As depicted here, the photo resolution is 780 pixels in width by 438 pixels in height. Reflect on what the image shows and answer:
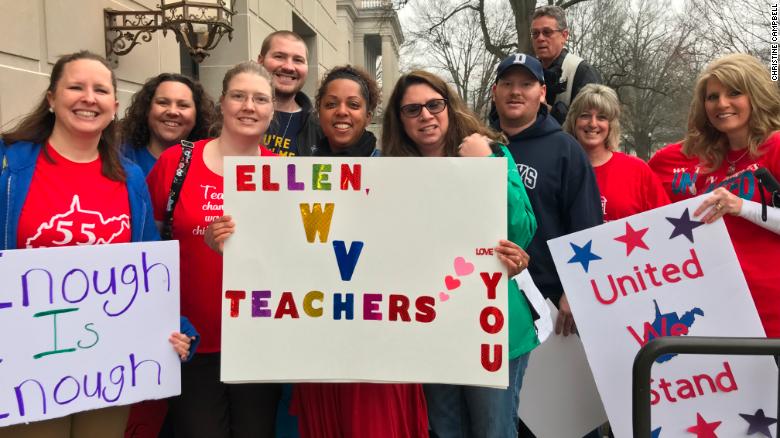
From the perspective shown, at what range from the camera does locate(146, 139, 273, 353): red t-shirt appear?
252 centimetres

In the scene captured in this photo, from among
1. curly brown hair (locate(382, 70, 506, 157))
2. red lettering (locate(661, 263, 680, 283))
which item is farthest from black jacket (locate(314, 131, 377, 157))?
red lettering (locate(661, 263, 680, 283))

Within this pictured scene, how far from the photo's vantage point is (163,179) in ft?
8.54

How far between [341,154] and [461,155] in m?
0.57

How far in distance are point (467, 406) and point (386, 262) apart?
0.76 meters

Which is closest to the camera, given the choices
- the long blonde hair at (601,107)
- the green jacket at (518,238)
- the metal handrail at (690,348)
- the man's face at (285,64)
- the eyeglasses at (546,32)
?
the metal handrail at (690,348)

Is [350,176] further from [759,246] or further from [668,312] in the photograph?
[759,246]

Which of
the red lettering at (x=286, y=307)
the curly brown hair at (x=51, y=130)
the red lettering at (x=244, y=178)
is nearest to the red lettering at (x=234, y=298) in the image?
the red lettering at (x=286, y=307)

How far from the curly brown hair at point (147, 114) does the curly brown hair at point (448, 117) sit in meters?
1.28

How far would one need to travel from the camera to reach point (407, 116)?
2660mm

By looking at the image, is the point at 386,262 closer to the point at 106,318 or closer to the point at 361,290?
the point at 361,290

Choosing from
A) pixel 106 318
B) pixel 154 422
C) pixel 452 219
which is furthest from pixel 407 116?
pixel 154 422

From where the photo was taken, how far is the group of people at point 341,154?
231 centimetres

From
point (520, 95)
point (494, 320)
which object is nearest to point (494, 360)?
point (494, 320)

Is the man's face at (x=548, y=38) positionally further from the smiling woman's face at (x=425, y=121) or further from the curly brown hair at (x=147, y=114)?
the curly brown hair at (x=147, y=114)
